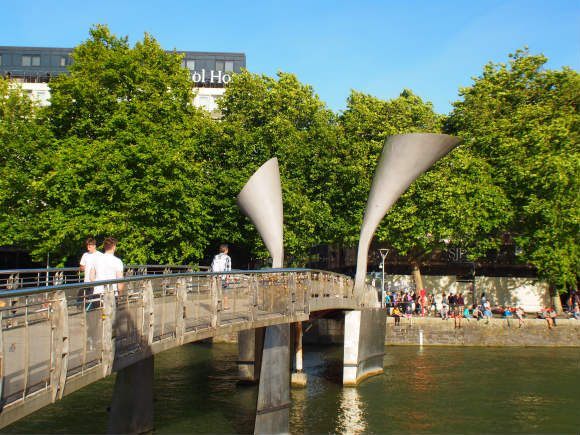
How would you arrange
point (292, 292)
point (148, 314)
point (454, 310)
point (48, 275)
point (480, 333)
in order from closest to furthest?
1. point (148, 314)
2. point (292, 292)
3. point (48, 275)
4. point (480, 333)
5. point (454, 310)

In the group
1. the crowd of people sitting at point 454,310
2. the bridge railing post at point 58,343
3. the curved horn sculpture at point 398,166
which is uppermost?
the curved horn sculpture at point 398,166

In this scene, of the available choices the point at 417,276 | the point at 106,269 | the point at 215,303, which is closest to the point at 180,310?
the point at 215,303

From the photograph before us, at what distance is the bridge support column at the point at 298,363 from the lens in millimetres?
27400

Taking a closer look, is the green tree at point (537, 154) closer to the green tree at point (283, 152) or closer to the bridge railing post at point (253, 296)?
the green tree at point (283, 152)

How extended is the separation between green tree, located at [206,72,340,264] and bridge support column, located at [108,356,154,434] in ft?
76.1

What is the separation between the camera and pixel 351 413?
22453 mm

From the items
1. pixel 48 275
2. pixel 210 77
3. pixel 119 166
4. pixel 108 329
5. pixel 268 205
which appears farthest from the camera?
pixel 210 77

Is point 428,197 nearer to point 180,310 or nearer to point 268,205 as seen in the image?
point 268,205

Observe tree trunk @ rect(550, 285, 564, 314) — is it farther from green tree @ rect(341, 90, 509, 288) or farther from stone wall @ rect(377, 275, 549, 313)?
green tree @ rect(341, 90, 509, 288)

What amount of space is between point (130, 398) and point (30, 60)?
72.1 metres

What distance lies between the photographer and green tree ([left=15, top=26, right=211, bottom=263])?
34781 mm

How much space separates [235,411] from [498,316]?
2516cm

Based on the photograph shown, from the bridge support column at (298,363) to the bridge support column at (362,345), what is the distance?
1502 millimetres

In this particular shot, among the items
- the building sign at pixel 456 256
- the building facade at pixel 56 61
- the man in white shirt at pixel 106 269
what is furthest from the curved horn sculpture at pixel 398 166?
the building facade at pixel 56 61
